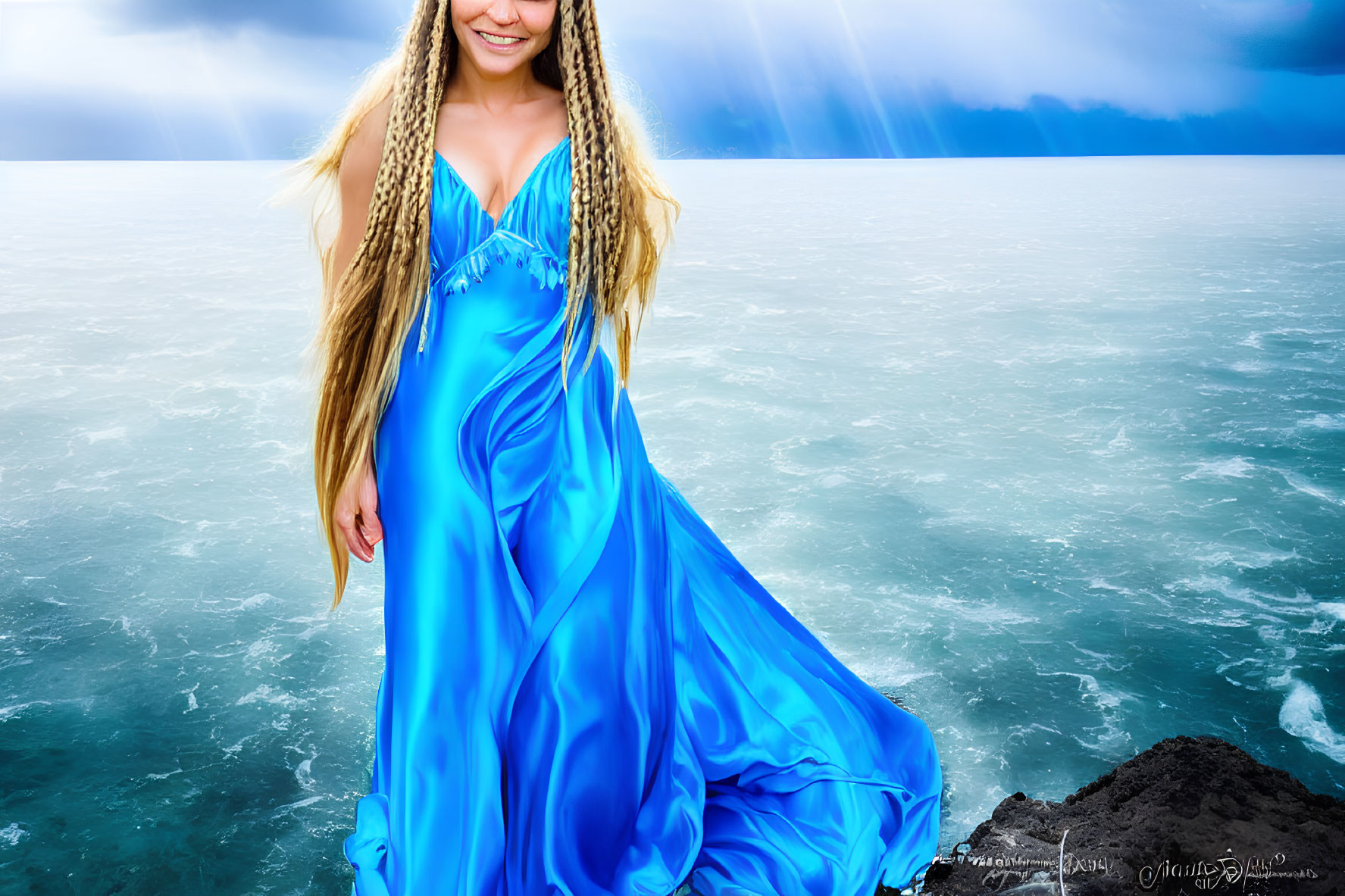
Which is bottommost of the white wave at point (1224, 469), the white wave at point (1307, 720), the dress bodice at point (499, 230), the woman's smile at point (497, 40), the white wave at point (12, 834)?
the white wave at point (12, 834)

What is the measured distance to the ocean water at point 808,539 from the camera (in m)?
3.18

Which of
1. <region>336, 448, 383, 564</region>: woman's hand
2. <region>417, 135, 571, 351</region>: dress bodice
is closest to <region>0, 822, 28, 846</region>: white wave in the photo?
<region>336, 448, 383, 564</region>: woman's hand

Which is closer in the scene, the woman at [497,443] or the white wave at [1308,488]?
the woman at [497,443]

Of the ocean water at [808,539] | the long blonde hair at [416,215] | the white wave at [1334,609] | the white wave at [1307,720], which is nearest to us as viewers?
the long blonde hair at [416,215]

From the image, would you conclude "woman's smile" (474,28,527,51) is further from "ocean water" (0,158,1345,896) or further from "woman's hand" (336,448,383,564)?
"ocean water" (0,158,1345,896)

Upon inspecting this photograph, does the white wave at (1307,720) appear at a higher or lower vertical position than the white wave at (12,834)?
higher

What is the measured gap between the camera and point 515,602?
6.71 ft

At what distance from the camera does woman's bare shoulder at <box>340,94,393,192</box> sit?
1.98m

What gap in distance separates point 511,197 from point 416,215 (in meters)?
0.17

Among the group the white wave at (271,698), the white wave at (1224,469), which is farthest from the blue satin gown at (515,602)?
the white wave at (1224,469)

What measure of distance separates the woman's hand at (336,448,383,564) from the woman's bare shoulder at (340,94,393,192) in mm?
473

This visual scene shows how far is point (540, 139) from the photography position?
2.05 meters

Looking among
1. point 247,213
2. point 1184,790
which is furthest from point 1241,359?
point 247,213

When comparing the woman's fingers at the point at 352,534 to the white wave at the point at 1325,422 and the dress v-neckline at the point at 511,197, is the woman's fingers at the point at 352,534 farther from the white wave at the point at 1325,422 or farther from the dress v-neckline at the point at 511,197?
the white wave at the point at 1325,422
